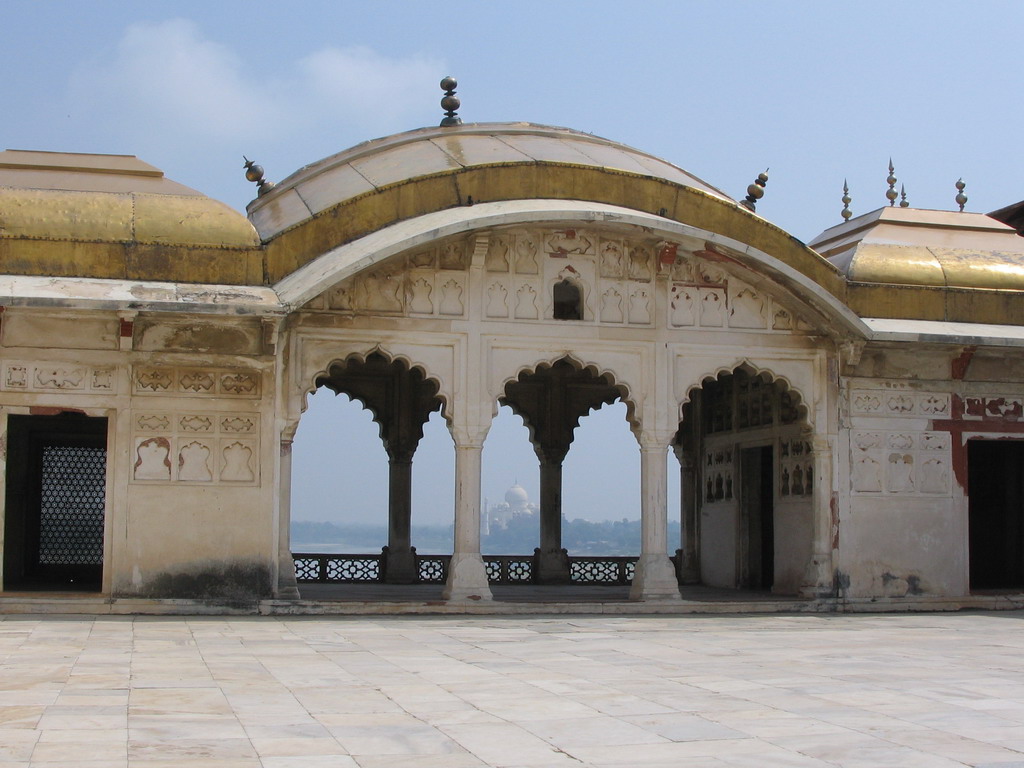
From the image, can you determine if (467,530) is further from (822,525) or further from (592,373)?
(822,525)

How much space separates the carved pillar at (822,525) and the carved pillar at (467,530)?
3.43 m

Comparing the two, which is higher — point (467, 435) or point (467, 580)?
point (467, 435)

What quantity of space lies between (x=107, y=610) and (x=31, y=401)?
76.9 inches

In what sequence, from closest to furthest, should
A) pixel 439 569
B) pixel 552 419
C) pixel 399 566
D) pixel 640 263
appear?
pixel 640 263 → pixel 399 566 → pixel 439 569 → pixel 552 419

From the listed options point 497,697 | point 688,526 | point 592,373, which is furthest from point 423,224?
point 688,526

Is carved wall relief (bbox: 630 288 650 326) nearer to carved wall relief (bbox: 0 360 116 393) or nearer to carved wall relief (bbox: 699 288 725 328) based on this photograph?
carved wall relief (bbox: 699 288 725 328)

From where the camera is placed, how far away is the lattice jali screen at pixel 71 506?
16203 mm

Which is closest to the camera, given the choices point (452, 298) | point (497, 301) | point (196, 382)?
point (196, 382)

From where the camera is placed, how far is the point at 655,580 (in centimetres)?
1278

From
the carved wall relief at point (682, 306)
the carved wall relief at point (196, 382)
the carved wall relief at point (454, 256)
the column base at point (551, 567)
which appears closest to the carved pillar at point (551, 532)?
the column base at point (551, 567)

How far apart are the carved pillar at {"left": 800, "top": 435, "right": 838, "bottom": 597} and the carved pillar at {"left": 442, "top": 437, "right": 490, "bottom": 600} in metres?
3.43

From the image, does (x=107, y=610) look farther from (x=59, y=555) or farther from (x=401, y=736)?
(x=401, y=736)

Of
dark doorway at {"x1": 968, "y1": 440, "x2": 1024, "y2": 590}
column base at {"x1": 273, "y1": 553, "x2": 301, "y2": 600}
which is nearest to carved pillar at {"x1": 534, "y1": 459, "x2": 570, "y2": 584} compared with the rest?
dark doorway at {"x1": 968, "y1": 440, "x2": 1024, "y2": 590}

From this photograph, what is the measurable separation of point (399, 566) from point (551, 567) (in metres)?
2.01
